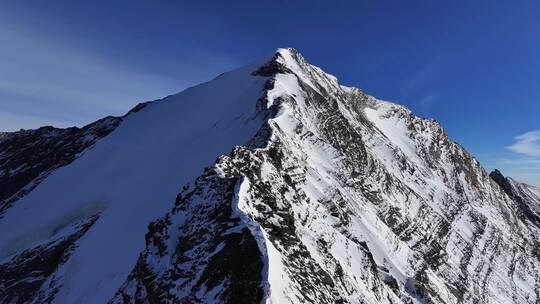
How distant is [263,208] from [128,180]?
124ft

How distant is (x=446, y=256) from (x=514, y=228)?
3746 centimetres

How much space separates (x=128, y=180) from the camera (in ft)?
189

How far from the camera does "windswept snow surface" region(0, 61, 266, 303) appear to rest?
4184 cm

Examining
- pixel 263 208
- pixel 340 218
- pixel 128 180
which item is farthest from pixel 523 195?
pixel 263 208

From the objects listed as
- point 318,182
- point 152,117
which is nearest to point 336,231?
point 318,182

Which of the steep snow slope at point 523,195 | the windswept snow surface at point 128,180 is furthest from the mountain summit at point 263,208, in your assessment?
the steep snow slope at point 523,195

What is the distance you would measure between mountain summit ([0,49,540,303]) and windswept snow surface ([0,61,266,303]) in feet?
0.90

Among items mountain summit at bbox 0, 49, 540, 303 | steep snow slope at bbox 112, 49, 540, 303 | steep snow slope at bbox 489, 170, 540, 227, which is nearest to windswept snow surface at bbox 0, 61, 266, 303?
mountain summit at bbox 0, 49, 540, 303

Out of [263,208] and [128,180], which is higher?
[128,180]

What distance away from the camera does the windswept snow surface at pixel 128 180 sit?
41844mm

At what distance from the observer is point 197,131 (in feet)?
197

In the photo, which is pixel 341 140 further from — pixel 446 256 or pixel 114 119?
pixel 114 119

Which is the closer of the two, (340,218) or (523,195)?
(340,218)

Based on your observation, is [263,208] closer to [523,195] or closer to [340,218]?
[340,218]
